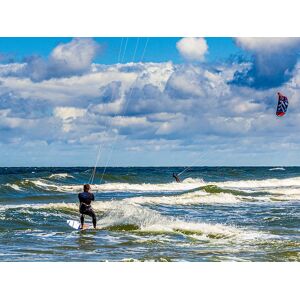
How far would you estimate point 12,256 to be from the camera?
12.3 meters

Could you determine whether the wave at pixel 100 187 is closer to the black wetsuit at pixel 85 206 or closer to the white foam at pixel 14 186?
the white foam at pixel 14 186

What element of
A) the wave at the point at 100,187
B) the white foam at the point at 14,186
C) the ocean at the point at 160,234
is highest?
the wave at the point at 100,187

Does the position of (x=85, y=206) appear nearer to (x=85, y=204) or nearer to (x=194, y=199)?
(x=85, y=204)

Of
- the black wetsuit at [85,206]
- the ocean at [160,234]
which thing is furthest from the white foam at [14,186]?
the black wetsuit at [85,206]

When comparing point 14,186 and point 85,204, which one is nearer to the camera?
point 85,204

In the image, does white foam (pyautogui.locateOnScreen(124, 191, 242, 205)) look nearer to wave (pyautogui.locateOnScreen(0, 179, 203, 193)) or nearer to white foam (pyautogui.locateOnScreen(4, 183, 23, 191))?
wave (pyautogui.locateOnScreen(0, 179, 203, 193))

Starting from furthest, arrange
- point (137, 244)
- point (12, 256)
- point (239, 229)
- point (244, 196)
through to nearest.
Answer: point (244, 196)
point (239, 229)
point (137, 244)
point (12, 256)

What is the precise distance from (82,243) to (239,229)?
463 centimetres

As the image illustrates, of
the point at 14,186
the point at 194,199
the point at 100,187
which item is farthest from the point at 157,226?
the point at 100,187

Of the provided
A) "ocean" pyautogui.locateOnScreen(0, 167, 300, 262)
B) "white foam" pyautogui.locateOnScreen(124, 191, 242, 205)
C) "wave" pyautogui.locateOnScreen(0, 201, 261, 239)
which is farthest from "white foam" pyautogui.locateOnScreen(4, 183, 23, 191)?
"wave" pyautogui.locateOnScreen(0, 201, 261, 239)

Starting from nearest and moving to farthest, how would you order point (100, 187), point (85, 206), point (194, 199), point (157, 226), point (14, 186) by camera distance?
point (85, 206)
point (157, 226)
point (194, 199)
point (14, 186)
point (100, 187)
